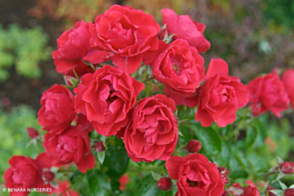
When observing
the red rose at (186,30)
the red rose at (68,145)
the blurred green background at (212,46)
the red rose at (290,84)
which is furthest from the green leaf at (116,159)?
the blurred green background at (212,46)

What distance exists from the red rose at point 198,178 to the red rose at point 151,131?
10cm

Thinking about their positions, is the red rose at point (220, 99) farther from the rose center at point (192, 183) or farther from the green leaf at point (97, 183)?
the green leaf at point (97, 183)

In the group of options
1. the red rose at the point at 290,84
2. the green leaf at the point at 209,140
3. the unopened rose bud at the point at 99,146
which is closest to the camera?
the unopened rose bud at the point at 99,146

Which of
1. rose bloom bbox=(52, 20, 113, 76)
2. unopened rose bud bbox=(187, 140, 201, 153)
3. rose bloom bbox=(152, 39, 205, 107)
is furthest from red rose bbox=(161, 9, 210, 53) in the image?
unopened rose bud bbox=(187, 140, 201, 153)

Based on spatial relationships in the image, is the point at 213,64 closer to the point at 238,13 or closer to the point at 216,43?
the point at 216,43

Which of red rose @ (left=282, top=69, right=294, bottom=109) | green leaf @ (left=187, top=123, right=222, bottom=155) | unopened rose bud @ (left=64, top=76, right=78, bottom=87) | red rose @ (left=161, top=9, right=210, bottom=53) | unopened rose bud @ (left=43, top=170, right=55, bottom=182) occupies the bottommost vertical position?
unopened rose bud @ (left=43, top=170, right=55, bottom=182)

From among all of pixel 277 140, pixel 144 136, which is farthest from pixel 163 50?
pixel 277 140

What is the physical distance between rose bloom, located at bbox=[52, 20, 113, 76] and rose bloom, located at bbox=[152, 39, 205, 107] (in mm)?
218

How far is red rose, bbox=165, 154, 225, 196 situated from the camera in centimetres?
87

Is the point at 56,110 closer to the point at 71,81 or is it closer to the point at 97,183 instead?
the point at 71,81

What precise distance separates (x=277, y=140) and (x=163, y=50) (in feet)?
8.29

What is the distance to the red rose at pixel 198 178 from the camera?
2.84 feet

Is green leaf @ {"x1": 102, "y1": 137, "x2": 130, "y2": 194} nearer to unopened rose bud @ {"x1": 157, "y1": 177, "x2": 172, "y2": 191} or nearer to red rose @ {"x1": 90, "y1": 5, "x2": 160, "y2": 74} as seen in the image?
unopened rose bud @ {"x1": 157, "y1": 177, "x2": 172, "y2": 191}

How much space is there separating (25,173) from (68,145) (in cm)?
29
